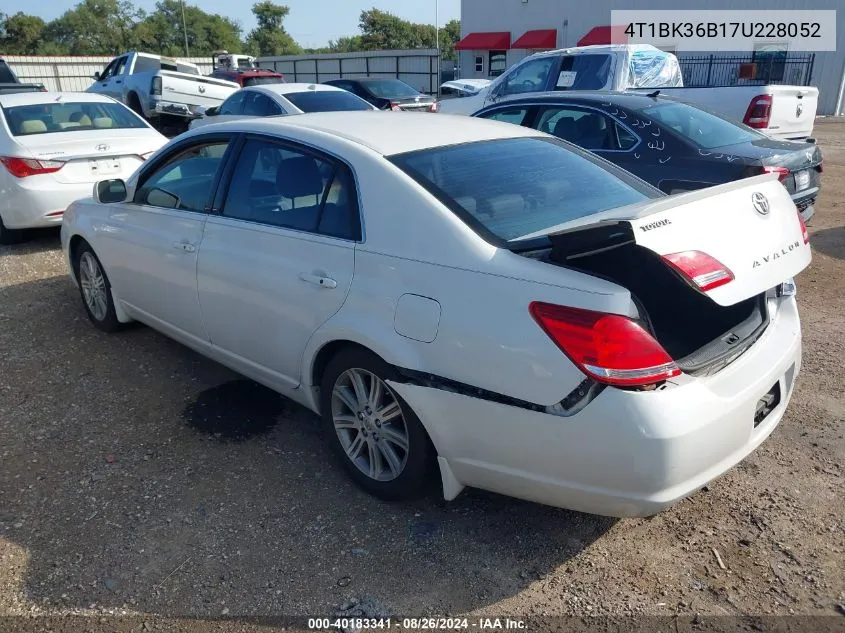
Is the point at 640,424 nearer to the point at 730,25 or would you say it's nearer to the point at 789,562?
the point at 789,562

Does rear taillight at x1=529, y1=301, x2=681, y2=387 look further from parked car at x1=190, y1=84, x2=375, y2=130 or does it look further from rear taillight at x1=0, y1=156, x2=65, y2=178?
parked car at x1=190, y1=84, x2=375, y2=130

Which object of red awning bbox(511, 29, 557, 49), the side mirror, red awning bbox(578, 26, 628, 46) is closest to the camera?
the side mirror

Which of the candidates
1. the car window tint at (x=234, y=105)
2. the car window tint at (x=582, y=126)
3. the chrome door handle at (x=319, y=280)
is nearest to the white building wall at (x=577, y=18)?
the car window tint at (x=234, y=105)

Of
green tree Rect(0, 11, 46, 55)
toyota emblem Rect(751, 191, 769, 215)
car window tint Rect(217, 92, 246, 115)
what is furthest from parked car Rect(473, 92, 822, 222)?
green tree Rect(0, 11, 46, 55)

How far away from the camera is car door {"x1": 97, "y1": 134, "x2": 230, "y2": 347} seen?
12.8 ft

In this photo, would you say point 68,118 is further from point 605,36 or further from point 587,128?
point 605,36

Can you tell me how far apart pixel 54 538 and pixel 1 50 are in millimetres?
79253

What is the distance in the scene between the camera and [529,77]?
11219 millimetres

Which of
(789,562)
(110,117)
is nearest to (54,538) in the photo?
(789,562)

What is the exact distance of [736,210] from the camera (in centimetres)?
259

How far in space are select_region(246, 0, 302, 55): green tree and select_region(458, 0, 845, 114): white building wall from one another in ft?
186

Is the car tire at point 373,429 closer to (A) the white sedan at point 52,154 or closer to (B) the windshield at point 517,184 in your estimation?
(B) the windshield at point 517,184

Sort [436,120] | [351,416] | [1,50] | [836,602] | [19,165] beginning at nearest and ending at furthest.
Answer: [836,602] < [351,416] < [436,120] < [19,165] < [1,50]

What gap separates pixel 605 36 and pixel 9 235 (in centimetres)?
2621
